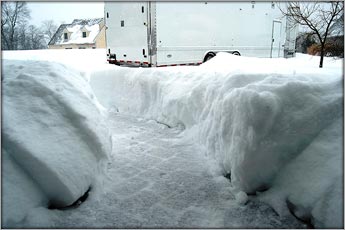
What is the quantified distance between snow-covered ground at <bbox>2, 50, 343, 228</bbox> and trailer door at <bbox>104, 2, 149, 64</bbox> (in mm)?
5745

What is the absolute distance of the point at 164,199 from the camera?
373 centimetres

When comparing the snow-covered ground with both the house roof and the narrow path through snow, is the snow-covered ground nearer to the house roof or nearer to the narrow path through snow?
the narrow path through snow

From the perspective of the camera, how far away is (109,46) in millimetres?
11859

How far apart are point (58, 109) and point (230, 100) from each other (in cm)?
237

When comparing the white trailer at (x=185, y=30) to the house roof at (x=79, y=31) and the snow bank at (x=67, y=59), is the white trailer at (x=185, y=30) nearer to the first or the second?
the snow bank at (x=67, y=59)

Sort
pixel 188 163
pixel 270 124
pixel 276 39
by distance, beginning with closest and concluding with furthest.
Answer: pixel 270 124 < pixel 188 163 < pixel 276 39

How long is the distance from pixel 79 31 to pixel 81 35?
Answer: 1.09 m

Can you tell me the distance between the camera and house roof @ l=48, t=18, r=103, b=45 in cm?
4541

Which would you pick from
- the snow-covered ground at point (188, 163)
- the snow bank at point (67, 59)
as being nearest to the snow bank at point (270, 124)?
the snow-covered ground at point (188, 163)

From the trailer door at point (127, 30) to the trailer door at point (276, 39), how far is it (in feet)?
22.8

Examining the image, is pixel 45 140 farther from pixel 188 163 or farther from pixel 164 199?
pixel 188 163

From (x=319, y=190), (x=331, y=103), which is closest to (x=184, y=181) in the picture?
(x=319, y=190)

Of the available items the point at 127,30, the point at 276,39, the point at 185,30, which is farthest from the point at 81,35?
the point at 185,30

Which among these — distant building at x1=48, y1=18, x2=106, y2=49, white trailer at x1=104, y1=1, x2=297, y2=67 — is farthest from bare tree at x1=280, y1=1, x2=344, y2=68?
distant building at x1=48, y1=18, x2=106, y2=49
